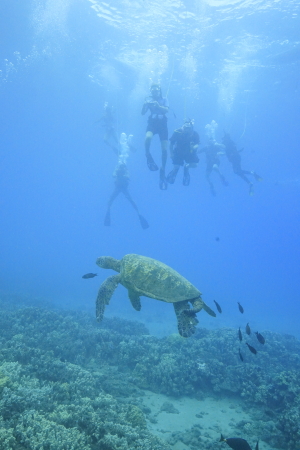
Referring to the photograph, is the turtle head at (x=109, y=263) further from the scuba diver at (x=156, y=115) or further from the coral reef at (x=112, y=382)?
the scuba diver at (x=156, y=115)

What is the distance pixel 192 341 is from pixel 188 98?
3357 centimetres

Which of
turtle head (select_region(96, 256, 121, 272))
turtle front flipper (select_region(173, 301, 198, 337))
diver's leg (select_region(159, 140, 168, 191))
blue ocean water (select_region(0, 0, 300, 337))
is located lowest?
turtle front flipper (select_region(173, 301, 198, 337))

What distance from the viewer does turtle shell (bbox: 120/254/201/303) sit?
533 centimetres

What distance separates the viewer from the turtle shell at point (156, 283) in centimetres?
533

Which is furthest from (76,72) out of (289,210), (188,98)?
(289,210)

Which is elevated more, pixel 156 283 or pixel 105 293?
pixel 156 283

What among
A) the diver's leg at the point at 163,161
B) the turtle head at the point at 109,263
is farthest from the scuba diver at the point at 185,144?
the turtle head at the point at 109,263

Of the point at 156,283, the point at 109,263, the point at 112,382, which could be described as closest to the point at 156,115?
the point at 109,263

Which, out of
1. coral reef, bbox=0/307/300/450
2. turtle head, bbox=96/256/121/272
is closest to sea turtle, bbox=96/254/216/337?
turtle head, bbox=96/256/121/272

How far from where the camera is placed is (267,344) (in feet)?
39.3

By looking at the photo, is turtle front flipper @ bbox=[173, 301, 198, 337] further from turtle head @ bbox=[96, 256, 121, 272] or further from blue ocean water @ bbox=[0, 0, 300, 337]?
blue ocean water @ bbox=[0, 0, 300, 337]

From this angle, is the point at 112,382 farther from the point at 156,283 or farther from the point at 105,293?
the point at 156,283

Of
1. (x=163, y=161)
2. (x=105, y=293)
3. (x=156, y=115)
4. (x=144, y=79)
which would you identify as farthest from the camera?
(x=144, y=79)

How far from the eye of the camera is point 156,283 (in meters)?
5.48
